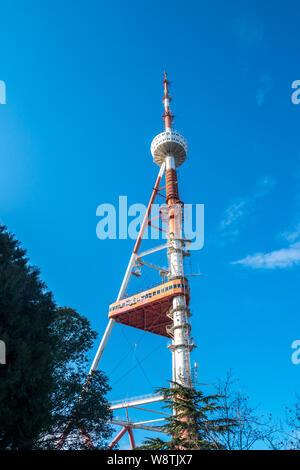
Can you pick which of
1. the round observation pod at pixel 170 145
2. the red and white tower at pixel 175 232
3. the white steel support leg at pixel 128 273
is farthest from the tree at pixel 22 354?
the round observation pod at pixel 170 145

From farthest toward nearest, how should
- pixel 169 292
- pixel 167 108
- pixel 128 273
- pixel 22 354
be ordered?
1. pixel 167 108
2. pixel 128 273
3. pixel 169 292
4. pixel 22 354

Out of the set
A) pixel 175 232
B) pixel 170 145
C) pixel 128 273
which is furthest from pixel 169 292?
pixel 170 145

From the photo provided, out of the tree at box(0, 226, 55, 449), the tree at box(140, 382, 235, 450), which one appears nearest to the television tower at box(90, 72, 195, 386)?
the tree at box(140, 382, 235, 450)

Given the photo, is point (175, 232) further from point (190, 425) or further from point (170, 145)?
point (190, 425)

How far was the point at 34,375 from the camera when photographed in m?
13.4

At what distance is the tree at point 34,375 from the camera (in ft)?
42.1

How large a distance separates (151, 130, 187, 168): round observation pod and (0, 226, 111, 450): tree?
124ft

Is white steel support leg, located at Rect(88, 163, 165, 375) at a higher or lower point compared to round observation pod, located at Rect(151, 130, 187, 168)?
lower

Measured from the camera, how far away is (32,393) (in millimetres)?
13336

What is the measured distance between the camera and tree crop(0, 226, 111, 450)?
12.8 m

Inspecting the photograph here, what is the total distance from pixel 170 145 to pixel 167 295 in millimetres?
22010

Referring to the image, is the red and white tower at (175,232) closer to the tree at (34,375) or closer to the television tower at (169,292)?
the television tower at (169,292)

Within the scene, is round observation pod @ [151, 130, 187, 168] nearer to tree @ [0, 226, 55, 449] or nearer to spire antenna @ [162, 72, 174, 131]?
spire antenna @ [162, 72, 174, 131]
